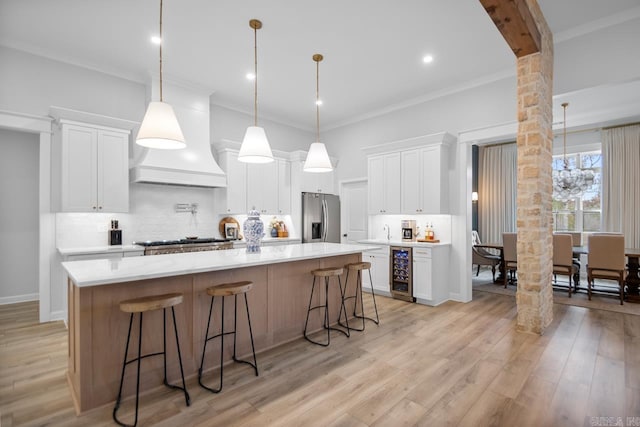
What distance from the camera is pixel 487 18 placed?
3.41 metres

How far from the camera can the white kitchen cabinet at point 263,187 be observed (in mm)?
5745

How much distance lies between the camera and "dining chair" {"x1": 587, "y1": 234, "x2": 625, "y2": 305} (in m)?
4.78

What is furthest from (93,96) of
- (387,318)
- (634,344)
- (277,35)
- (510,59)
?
(634,344)

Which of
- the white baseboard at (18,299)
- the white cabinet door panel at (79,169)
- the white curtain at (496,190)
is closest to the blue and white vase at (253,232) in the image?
the white cabinet door panel at (79,169)

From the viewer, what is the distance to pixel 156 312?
8.13 feet

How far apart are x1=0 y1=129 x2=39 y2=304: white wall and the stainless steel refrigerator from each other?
429cm

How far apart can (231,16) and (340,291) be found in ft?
10.9

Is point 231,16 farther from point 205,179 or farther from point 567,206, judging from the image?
point 567,206

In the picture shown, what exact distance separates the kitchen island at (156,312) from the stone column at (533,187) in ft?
7.39

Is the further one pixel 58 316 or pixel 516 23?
pixel 58 316

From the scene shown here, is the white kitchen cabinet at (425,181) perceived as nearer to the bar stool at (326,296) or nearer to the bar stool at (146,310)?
the bar stool at (326,296)

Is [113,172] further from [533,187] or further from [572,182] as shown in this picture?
[572,182]

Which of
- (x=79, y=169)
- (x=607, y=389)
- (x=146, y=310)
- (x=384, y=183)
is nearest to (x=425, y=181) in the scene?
(x=384, y=183)

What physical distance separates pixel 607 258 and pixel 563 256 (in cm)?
56
